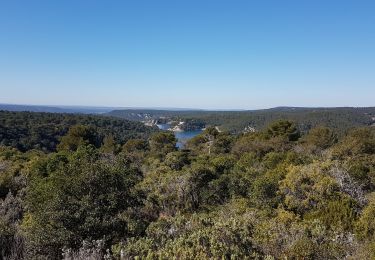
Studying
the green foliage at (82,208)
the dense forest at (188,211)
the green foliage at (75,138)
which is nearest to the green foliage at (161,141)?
the green foliage at (75,138)

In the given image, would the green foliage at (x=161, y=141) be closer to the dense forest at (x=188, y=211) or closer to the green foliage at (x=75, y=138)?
the green foliage at (x=75, y=138)

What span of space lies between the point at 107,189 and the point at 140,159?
31714 millimetres

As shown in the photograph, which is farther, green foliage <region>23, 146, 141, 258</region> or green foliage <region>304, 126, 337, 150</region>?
green foliage <region>304, 126, 337, 150</region>

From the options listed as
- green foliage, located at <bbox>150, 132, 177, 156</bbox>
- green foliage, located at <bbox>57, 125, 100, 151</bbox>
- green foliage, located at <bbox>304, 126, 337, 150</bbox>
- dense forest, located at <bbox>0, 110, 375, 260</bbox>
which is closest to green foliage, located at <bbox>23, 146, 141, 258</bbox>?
dense forest, located at <bbox>0, 110, 375, 260</bbox>

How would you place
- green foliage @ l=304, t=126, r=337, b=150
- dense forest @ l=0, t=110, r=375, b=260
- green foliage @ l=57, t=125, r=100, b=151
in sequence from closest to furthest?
dense forest @ l=0, t=110, r=375, b=260 → green foliage @ l=304, t=126, r=337, b=150 → green foliage @ l=57, t=125, r=100, b=151

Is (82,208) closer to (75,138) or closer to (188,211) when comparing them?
(188,211)

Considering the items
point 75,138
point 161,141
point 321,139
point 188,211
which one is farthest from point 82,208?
point 161,141

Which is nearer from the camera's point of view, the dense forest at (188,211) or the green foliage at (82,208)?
the dense forest at (188,211)

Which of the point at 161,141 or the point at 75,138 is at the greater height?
the point at 75,138

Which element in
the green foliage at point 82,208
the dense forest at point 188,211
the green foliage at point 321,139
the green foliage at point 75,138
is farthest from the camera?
the green foliage at point 75,138

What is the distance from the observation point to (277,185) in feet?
65.5

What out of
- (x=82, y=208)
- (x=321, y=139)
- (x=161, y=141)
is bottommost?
(x=161, y=141)

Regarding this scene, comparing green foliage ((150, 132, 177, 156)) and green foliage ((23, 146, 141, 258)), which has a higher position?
green foliage ((23, 146, 141, 258))

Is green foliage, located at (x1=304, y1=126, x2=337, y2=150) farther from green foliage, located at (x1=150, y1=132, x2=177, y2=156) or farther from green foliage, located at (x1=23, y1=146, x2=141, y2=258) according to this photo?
green foliage, located at (x1=23, y1=146, x2=141, y2=258)
